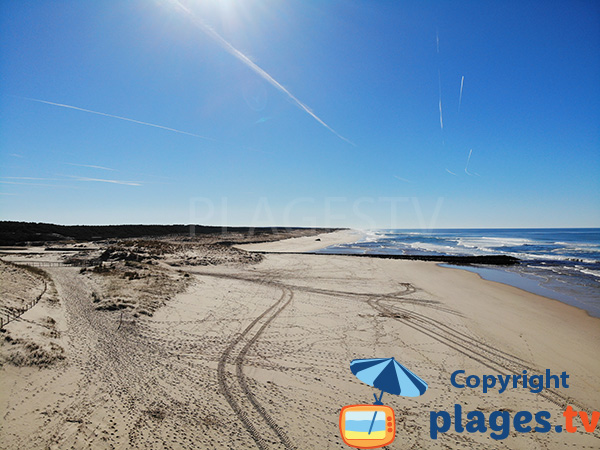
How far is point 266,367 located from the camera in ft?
26.6

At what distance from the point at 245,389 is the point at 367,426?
308 centimetres

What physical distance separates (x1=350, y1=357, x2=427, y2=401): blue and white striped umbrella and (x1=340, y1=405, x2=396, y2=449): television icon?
0.53m

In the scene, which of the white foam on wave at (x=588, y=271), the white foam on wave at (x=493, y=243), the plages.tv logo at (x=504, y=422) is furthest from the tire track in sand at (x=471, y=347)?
the white foam on wave at (x=493, y=243)

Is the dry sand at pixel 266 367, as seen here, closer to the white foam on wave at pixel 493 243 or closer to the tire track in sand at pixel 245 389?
the tire track in sand at pixel 245 389

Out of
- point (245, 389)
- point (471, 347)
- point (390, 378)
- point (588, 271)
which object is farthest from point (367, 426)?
point (588, 271)

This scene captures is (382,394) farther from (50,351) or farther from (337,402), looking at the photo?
(50,351)

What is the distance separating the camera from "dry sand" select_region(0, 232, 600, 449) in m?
5.56

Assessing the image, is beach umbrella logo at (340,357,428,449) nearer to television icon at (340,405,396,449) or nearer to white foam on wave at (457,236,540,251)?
television icon at (340,405,396,449)

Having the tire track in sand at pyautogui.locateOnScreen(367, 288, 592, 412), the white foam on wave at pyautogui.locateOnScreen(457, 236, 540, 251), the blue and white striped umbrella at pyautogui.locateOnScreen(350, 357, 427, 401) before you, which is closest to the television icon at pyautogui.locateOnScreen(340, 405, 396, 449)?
the blue and white striped umbrella at pyautogui.locateOnScreen(350, 357, 427, 401)

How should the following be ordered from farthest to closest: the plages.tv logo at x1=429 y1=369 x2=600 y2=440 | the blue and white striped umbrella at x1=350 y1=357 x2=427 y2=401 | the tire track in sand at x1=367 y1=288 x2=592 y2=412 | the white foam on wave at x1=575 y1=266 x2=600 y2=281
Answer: the white foam on wave at x1=575 y1=266 x2=600 y2=281, the tire track in sand at x1=367 y1=288 x2=592 y2=412, the blue and white striped umbrella at x1=350 y1=357 x2=427 y2=401, the plages.tv logo at x1=429 y1=369 x2=600 y2=440

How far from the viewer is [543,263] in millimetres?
35375

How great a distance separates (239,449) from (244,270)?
866 inches

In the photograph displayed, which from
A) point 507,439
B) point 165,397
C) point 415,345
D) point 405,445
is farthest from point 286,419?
point 415,345

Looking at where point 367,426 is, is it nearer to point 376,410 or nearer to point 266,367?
point 376,410
